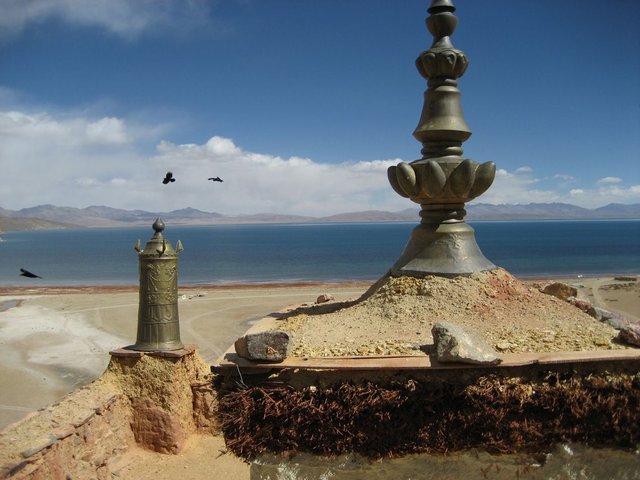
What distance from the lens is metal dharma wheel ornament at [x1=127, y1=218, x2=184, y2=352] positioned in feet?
20.7

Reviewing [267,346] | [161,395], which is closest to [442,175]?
[267,346]

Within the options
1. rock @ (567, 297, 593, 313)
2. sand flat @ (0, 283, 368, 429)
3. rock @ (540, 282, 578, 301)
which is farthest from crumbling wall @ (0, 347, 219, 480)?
rock @ (540, 282, 578, 301)

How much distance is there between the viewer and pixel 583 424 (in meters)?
4.65

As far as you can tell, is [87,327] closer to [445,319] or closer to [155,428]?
[155,428]

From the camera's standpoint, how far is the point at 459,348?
464 centimetres

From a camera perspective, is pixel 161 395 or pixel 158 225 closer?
pixel 161 395

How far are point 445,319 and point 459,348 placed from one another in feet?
4.54

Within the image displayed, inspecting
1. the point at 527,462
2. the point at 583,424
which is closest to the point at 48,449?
the point at 527,462

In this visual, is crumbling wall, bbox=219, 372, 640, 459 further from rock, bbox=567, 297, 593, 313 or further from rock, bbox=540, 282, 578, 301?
rock, bbox=540, 282, 578, 301

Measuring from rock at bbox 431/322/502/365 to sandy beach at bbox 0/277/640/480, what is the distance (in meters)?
2.40

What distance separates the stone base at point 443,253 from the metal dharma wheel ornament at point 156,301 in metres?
2.78

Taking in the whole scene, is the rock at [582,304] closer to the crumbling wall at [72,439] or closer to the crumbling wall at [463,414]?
the crumbling wall at [463,414]

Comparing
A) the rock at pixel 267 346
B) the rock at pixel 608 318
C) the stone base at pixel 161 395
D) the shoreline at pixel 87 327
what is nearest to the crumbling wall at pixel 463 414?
the rock at pixel 267 346

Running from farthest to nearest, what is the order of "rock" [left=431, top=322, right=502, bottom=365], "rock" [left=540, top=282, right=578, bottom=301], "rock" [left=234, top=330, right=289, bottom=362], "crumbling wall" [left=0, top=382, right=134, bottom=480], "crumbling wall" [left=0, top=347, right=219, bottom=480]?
"rock" [left=540, top=282, right=578, bottom=301] < "crumbling wall" [left=0, top=347, right=219, bottom=480] < "rock" [left=234, top=330, right=289, bottom=362] < "crumbling wall" [left=0, top=382, right=134, bottom=480] < "rock" [left=431, top=322, right=502, bottom=365]
